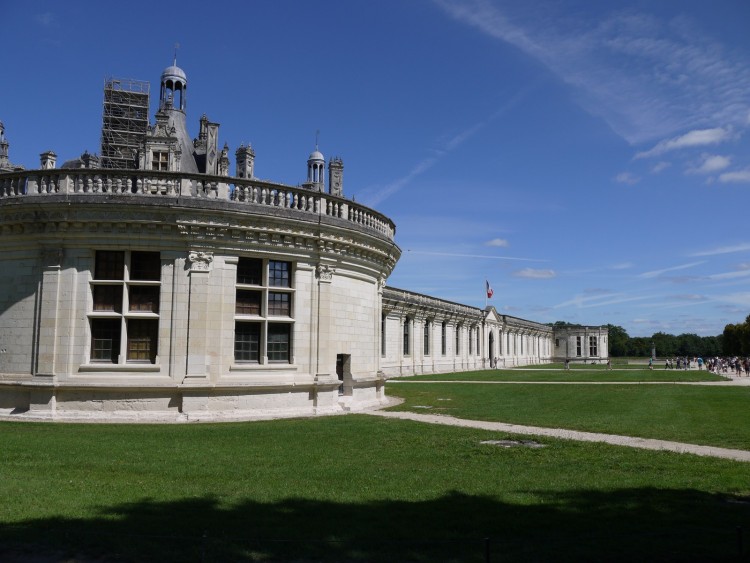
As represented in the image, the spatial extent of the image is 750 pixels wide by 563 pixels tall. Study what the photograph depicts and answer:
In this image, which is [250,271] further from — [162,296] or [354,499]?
[354,499]

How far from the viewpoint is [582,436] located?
51.3ft

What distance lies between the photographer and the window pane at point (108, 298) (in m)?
18.2

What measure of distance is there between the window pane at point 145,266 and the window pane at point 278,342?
3.70 m

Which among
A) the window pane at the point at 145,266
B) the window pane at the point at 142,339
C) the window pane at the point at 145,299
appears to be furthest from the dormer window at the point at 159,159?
the window pane at the point at 142,339

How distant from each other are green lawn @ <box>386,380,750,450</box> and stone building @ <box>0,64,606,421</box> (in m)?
5.68

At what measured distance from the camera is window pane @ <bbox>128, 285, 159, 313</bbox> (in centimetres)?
1819

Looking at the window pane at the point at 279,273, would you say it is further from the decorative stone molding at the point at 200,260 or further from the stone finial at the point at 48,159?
the stone finial at the point at 48,159

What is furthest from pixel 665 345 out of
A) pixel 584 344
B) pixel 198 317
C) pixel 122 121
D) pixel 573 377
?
pixel 198 317

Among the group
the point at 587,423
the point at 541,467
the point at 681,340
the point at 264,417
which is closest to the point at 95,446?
the point at 264,417

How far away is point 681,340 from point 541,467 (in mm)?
207015

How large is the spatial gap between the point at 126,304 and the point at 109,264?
4.32 ft

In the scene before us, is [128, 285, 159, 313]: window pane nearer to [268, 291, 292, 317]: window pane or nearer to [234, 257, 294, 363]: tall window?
[234, 257, 294, 363]: tall window

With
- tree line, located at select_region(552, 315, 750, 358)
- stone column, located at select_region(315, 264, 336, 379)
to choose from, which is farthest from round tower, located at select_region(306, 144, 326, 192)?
tree line, located at select_region(552, 315, 750, 358)

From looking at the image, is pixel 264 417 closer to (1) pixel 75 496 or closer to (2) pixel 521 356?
(1) pixel 75 496
